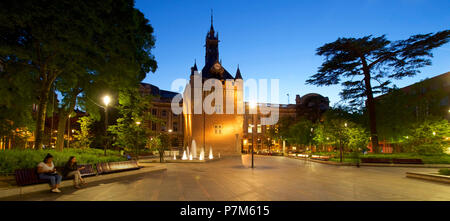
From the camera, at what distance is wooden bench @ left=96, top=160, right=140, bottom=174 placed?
13328 millimetres

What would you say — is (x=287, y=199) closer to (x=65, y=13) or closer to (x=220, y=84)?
(x=65, y=13)

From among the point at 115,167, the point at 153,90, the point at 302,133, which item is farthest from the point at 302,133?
the point at 153,90

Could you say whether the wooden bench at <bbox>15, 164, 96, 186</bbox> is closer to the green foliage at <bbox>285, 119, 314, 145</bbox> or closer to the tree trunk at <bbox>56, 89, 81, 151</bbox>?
the tree trunk at <bbox>56, 89, 81, 151</bbox>

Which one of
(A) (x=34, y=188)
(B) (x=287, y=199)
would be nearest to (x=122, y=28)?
(A) (x=34, y=188)

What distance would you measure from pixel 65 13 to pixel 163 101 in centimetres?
6077

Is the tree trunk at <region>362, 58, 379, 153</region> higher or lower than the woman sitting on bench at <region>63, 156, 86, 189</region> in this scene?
higher

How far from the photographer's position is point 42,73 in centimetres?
1481

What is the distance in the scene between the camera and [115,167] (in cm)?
1448

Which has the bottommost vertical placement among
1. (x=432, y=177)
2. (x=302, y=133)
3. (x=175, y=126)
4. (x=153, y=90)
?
(x=432, y=177)

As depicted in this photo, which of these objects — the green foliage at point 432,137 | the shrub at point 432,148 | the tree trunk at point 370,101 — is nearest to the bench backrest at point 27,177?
the shrub at point 432,148

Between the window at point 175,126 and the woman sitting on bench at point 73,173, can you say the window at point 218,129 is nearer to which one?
the window at point 175,126

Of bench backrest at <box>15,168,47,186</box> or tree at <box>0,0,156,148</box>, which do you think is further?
tree at <box>0,0,156,148</box>

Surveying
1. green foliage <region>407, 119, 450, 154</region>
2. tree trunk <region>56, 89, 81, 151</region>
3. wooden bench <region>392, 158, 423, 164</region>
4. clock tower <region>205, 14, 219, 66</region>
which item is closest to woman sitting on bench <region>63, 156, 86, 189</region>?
tree trunk <region>56, 89, 81, 151</region>

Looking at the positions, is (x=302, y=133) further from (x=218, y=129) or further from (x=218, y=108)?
(x=218, y=108)
